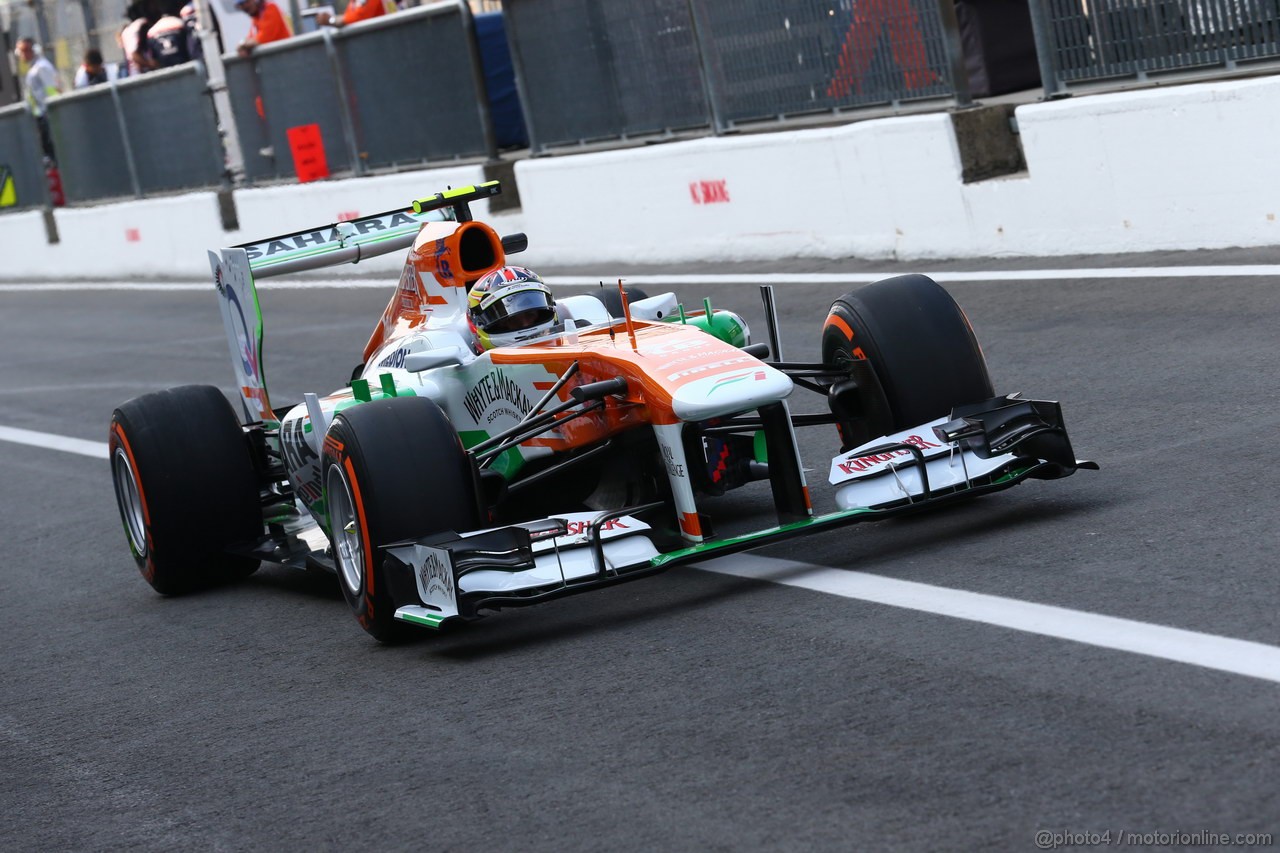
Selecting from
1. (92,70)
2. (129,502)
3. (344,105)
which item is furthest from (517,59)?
(92,70)

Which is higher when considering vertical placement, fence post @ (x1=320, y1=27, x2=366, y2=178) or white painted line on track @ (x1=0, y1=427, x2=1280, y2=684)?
fence post @ (x1=320, y1=27, x2=366, y2=178)

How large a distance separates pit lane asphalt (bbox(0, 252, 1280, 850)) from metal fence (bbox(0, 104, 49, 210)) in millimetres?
19835

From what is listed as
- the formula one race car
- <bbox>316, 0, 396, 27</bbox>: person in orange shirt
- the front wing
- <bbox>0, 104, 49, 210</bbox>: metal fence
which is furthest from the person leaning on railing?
the front wing

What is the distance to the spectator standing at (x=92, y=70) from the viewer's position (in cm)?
2667

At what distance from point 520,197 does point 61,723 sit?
39.5 feet

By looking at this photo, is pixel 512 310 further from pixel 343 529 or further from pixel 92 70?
pixel 92 70

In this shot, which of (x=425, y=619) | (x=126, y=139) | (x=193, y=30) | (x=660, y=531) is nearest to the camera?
(x=425, y=619)

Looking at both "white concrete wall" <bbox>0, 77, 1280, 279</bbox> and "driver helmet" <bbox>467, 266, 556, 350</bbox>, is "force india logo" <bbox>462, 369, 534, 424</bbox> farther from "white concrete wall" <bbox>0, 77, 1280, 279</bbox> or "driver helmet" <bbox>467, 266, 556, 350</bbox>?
"white concrete wall" <bbox>0, 77, 1280, 279</bbox>

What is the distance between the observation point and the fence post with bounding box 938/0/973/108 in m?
13.1

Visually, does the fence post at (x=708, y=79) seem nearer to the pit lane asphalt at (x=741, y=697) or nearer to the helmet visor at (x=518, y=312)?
the pit lane asphalt at (x=741, y=697)

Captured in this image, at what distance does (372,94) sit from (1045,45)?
914 centimetres

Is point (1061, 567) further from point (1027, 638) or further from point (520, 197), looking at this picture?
point (520, 197)

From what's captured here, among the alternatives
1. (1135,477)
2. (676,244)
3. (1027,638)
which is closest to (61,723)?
(1027,638)

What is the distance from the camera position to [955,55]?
13.2 metres
